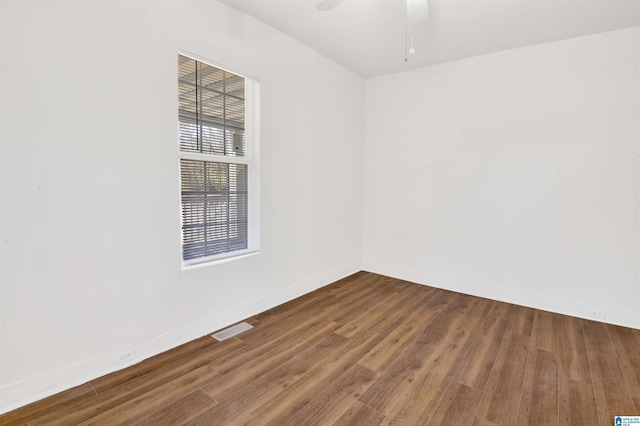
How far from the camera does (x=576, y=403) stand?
192 cm

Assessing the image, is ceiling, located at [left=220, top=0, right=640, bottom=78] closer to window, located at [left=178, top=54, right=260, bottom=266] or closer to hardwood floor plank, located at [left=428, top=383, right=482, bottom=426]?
window, located at [left=178, top=54, right=260, bottom=266]

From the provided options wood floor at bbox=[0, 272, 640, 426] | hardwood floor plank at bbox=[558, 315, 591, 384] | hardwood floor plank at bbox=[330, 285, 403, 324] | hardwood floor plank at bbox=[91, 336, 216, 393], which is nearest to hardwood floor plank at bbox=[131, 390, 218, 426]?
wood floor at bbox=[0, 272, 640, 426]

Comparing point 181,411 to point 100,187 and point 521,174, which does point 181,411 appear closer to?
point 100,187

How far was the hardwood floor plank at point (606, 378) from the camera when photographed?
1866 mm

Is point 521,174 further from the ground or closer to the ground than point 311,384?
further from the ground

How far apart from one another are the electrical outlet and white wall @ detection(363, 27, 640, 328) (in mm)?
3308

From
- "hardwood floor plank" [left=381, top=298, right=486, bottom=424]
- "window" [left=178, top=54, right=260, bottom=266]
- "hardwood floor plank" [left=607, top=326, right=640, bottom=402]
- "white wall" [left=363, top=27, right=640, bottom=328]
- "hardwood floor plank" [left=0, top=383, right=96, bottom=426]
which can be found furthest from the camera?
"white wall" [left=363, top=27, right=640, bottom=328]

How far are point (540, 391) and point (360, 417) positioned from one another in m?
1.25

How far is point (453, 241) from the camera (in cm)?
395

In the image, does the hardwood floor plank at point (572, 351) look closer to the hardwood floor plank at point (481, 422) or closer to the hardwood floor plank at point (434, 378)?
the hardwood floor plank at point (434, 378)

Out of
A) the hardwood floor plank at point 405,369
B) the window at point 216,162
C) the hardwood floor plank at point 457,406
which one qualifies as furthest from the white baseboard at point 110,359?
the hardwood floor plank at point 457,406

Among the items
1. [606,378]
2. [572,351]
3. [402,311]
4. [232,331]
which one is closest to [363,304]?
[402,311]

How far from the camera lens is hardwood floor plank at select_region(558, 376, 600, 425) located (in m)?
1.78

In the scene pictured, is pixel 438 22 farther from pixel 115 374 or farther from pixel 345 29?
pixel 115 374
